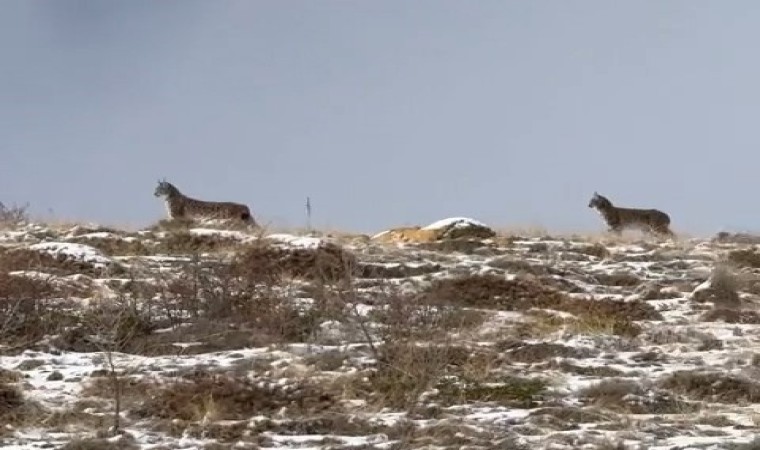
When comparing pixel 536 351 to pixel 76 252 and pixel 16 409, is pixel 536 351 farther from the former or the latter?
pixel 76 252

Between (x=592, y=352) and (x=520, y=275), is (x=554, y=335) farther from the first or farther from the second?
(x=520, y=275)

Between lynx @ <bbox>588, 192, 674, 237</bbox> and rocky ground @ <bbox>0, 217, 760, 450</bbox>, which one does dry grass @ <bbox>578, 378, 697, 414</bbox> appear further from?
lynx @ <bbox>588, 192, 674, 237</bbox>

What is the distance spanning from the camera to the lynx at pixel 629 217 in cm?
2447

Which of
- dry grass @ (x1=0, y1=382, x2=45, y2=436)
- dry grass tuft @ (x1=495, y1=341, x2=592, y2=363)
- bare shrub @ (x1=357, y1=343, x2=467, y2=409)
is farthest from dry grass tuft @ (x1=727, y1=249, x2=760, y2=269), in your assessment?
dry grass @ (x1=0, y1=382, x2=45, y2=436)

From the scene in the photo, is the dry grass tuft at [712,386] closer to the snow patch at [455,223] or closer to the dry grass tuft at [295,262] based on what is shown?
the dry grass tuft at [295,262]

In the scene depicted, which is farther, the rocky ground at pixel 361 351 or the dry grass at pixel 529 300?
the dry grass at pixel 529 300

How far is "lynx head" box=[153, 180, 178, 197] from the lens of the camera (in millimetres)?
22562

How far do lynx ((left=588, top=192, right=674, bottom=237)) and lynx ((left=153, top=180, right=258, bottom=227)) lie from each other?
9.19 meters

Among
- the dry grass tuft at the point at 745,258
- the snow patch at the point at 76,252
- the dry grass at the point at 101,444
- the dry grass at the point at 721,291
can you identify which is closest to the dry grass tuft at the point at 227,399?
the dry grass at the point at 101,444

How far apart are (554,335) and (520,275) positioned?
10.6 feet

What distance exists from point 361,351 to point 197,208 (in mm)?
13330

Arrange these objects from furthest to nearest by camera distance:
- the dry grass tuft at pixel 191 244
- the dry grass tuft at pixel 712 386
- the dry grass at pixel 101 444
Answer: the dry grass tuft at pixel 191 244 < the dry grass tuft at pixel 712 386 < the dry grass at pixel 101 444

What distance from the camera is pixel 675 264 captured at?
15680 mm

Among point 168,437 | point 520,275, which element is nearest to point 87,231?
point 520,275
